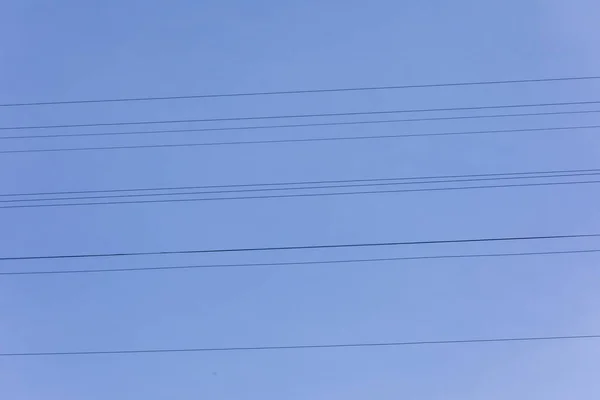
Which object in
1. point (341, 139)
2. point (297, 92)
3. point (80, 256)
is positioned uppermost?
point (297, 92)

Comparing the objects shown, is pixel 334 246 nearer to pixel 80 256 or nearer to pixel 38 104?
pixel 80 256

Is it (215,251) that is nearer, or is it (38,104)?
(215,251)

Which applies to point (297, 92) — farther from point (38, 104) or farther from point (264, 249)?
point (38, 104)

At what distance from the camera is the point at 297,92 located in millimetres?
11008

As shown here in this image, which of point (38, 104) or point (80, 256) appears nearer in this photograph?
point (80, 256)

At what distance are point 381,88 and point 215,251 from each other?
3848 mm

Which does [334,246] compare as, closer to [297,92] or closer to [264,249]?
[264,249]

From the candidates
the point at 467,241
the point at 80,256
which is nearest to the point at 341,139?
the point at 467,241

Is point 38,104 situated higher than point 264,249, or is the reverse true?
point 38,104

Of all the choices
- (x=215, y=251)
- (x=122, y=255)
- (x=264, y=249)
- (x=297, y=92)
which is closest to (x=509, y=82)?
(x=297, y=92)

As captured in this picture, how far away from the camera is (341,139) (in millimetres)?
10914

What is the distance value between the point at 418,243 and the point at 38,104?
268 inches

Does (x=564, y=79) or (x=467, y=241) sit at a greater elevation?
(x=564, y=79)

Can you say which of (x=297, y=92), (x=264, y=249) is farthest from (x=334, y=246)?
(x=297, y=92)
